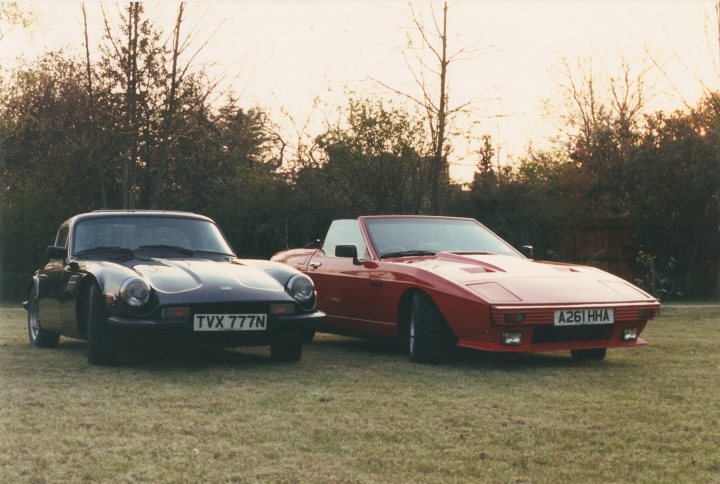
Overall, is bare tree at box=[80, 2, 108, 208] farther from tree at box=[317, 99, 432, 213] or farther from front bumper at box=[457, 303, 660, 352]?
front bumper at box=[457, 303, 660, 352]

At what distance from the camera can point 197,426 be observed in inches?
207

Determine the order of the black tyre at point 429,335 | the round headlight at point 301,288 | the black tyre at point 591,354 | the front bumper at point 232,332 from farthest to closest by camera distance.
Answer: the black tyre at point 591,354
the round headlight at point 301,288
the black tyre at point 429,335
the front bumper at point 232,332

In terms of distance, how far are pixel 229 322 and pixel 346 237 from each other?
2.52 meters

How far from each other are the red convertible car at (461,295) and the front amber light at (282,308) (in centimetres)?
103

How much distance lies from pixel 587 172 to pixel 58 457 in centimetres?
1950

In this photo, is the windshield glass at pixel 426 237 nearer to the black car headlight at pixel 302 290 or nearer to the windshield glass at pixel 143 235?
the black car headlight at pixel 302 290

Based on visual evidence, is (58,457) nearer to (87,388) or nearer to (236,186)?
(87,388)

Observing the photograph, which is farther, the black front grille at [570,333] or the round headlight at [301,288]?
the round headlight at [301,288]

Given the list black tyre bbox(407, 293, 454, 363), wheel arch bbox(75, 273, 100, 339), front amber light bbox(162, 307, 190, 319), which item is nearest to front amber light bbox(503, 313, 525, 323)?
black tyre bbox(407, 293, 454, 363)

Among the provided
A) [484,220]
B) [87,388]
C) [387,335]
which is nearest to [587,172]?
[484,220]

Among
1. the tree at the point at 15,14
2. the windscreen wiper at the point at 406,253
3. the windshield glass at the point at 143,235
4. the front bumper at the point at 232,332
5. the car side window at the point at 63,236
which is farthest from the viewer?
the tree at the point at 15,14

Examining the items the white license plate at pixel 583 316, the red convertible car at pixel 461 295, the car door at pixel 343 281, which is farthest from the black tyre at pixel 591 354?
the car door at pixel 343 281

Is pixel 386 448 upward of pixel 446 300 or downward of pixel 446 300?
downward

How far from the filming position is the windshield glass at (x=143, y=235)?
891 cm
